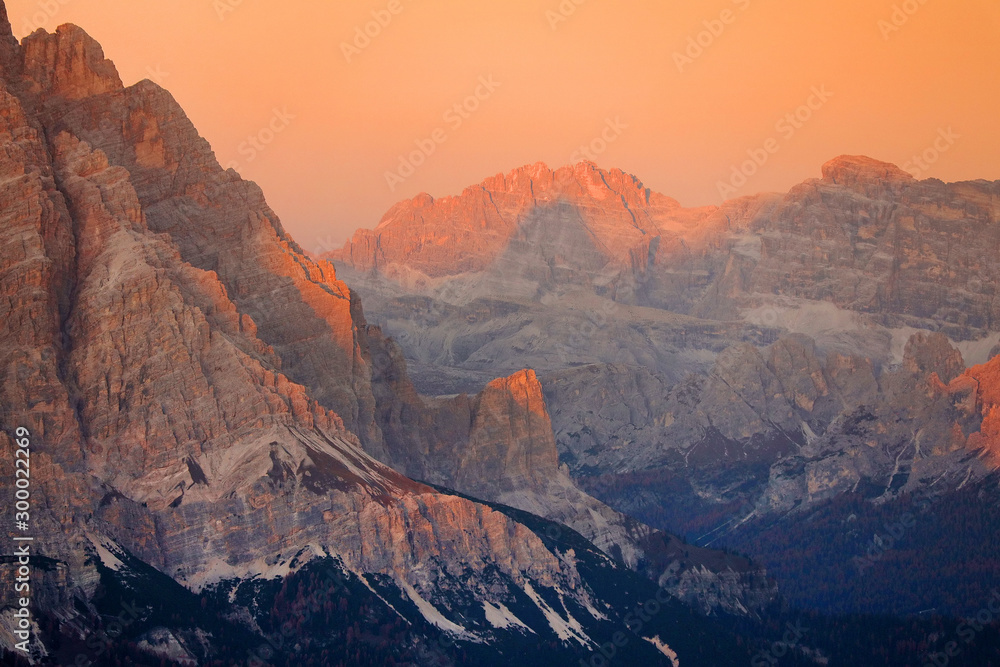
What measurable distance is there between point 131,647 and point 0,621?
14427 millimetres

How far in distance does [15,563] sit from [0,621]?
9.86 meters

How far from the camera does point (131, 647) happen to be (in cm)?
19812

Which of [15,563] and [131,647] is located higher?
[15,563]

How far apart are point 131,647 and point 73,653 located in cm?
701

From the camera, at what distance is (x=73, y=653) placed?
192875 mm

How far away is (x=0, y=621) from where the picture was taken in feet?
621

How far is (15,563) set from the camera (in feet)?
650

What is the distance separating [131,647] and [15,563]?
14.2 meters

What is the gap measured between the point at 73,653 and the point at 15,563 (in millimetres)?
11843
